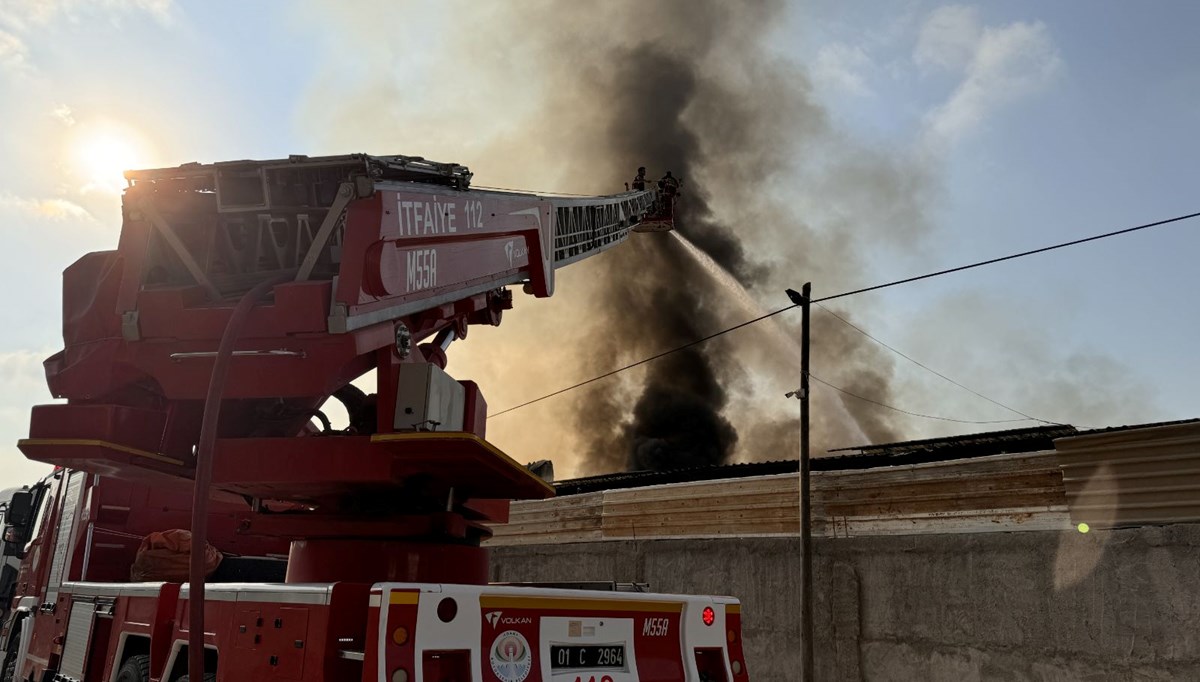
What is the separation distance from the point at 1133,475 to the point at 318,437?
9.75m

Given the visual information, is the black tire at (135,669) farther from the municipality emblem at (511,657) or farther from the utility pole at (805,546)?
the utility pole at (805,546)

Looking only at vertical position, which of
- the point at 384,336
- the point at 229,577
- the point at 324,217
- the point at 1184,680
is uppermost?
the point at 324,217

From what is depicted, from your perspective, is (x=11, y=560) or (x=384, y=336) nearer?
(x=384, y=336)

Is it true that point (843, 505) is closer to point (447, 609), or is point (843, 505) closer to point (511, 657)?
point (511, 657)

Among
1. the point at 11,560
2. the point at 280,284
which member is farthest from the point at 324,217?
the point at 11,560

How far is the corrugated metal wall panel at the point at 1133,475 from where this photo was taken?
9938 mm

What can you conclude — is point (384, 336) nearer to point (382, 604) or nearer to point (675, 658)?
point (382, 604)

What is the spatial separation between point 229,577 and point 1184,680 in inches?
399

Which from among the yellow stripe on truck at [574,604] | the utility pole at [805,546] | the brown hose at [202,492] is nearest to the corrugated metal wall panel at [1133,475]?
the utility pole at [805,546]

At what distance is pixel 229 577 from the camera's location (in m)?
7.53

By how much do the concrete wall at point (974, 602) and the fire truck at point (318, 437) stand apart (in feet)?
21.9

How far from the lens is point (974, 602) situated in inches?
440

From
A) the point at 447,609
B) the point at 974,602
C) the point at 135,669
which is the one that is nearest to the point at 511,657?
the point at 447,609

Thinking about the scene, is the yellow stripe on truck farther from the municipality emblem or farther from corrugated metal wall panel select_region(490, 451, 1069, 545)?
corrugated metal wall panel select_region(490, 451, 1069, 545)
